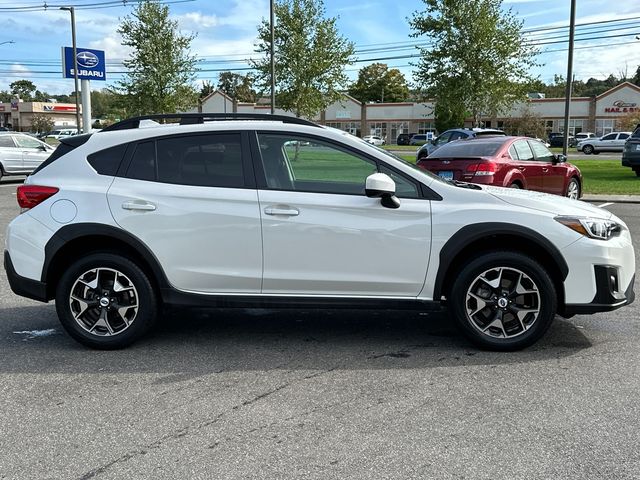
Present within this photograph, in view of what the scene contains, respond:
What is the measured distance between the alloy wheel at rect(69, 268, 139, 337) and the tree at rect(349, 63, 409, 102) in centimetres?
11177

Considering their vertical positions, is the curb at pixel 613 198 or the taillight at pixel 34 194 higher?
the taillight at pixel 34 194

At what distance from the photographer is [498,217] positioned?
459 centimetres

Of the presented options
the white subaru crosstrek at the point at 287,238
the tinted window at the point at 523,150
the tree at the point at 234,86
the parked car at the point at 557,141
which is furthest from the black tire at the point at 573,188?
the tree at the point at 234,86

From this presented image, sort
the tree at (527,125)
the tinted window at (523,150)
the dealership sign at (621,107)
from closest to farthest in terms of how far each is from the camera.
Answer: the tinted window at (523,150) → the tree at (527,125) → the dealership sign at (621,107)

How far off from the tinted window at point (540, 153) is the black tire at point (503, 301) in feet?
26.6

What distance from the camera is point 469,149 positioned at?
36.8 ft

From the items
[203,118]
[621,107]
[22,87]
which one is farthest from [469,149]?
[22,87]

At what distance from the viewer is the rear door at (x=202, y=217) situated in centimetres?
466

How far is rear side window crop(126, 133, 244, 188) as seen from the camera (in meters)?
4.79

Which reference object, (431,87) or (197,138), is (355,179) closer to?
(197,138)

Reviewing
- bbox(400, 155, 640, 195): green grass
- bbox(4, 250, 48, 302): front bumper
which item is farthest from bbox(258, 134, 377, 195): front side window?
bbox(400, 155, 640, 195): green grass

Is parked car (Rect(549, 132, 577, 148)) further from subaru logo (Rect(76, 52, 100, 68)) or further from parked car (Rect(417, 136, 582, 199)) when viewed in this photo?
parked car (Rect(417, 136, 582, 199))

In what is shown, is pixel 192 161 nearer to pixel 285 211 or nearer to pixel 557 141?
pixel 285 211

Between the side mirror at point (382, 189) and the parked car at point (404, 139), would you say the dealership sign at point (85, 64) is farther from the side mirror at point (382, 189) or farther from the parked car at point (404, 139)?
the parked car at point (404, 139)
